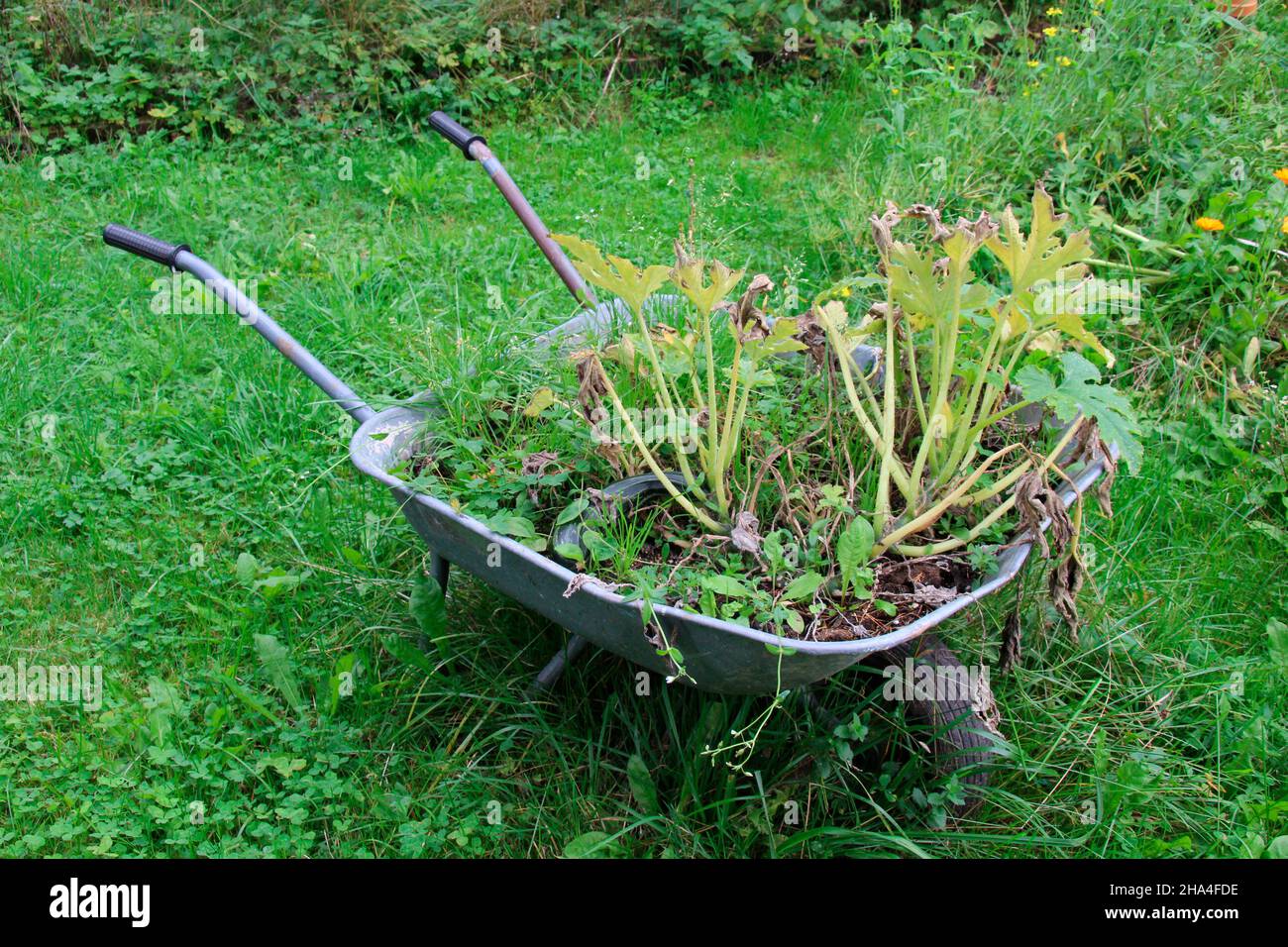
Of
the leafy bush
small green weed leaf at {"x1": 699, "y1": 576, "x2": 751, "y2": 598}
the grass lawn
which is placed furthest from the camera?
the leafy bush

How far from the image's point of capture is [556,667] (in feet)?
8.36

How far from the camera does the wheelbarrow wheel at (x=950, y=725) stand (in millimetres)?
2303

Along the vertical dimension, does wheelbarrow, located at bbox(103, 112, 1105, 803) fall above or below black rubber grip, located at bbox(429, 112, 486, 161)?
below

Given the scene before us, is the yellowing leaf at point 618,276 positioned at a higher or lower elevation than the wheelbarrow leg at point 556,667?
higher

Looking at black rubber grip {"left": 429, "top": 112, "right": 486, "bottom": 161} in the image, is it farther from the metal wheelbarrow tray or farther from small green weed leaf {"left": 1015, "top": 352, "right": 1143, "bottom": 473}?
small green weed leaf {"left": 1015, "top": 352, "right": 1143, "bottom": 473}

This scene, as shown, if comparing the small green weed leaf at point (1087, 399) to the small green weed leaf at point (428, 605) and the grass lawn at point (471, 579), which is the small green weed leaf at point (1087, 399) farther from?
the small green weed leaf at point (428, 605)

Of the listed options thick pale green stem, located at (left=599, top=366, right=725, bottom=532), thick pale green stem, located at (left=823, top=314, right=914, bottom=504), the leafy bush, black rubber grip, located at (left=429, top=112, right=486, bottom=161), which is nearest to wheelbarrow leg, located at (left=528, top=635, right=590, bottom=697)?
thick pale green stem, located at (left=599, top=366, right=725, bottom=532)

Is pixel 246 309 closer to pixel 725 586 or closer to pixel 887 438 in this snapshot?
pixel 725 586

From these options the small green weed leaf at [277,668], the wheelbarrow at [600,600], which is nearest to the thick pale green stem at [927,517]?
the wheelbarrow at [600,600]

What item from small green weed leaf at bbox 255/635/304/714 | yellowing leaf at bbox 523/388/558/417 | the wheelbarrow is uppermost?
yellowing leaf at bbox 523/388/558/417

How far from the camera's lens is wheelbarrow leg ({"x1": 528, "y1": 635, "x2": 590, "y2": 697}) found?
2.51 meters

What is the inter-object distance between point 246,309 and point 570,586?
1113 mm

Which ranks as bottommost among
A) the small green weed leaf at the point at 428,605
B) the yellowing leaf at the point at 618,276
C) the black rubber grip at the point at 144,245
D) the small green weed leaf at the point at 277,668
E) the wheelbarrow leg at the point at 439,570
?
the small green weed leaf at the point at 277,668
